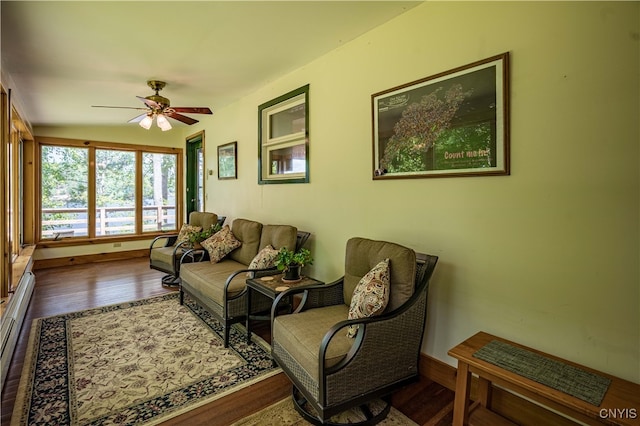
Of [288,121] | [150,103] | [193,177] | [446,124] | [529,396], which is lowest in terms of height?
[529,396]

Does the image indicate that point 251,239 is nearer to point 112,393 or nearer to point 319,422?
point 112,393

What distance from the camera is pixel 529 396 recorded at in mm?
1384

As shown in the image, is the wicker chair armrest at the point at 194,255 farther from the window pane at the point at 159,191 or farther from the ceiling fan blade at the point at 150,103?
the window pane at the point at 159,191

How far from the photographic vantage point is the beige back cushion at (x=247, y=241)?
143 inches

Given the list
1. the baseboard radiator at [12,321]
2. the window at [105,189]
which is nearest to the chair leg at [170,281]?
the baseboard radiator at [12,321]

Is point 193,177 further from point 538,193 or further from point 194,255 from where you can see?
point 538,193

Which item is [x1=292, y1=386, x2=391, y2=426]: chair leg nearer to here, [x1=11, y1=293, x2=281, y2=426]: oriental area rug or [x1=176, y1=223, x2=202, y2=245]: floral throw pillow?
[x1=11, y1=293, x2=281, y2=426]: oriental area rug

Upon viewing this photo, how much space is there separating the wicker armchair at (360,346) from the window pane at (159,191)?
5.41 metres

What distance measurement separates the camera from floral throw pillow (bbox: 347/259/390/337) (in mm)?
1872

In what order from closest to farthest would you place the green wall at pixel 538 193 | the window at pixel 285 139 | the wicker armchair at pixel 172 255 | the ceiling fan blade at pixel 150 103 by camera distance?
the green wall at pixel 538 193 → the ceiling fan blade at pixel 150 103 → the window at pixel 285 139 → the wicker armchair at pixel 172 255

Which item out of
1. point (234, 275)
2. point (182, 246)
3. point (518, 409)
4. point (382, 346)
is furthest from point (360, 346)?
point (182, 246)

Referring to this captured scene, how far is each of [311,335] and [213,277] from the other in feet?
5.18

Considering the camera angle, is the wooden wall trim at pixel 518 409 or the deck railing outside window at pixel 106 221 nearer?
the wooden wall trim at pixel 518 409


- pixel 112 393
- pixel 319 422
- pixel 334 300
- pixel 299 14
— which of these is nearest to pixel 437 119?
pixel 299 14
